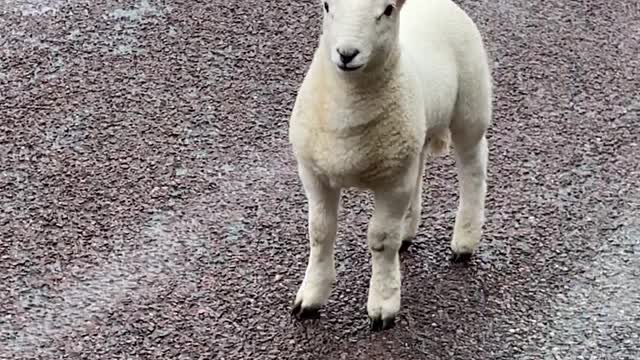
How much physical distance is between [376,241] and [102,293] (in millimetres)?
681

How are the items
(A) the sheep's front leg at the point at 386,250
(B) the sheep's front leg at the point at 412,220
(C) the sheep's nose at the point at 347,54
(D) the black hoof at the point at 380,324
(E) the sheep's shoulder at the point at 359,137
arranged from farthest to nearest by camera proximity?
(B) the sheep's front leg at the point at 412,220 → (D) the black hoof at the point at 380,324 → (A) the sheep's front leg at the point at 386,250 → (E) the sheep's shoulder at the point at 359,137 → (C) the sheep's nose at the point at 347,54

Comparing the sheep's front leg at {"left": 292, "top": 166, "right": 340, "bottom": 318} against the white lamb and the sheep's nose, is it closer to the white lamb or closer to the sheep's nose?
the white lamb

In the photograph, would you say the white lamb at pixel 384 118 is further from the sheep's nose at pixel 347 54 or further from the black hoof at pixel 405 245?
the black hoof at pixel 405 245

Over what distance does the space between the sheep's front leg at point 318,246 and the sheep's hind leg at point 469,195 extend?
357 millimetres

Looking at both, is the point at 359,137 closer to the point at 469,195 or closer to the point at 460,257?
the point at 469,195

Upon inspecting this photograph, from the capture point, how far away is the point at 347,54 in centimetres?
201

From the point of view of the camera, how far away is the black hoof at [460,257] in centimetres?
275

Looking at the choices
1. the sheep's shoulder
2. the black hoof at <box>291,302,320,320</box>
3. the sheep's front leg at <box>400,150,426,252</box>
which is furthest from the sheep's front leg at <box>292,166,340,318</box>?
the sheep's front leg at <box>400,150,426,252</box>

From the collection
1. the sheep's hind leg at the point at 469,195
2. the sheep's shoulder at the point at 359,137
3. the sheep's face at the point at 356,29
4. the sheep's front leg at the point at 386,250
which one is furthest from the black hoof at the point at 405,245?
the sheep's face at the point at 356,29

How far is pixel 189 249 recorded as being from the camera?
2.78 meters

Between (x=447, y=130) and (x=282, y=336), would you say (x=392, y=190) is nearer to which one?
(x=447, y=130)

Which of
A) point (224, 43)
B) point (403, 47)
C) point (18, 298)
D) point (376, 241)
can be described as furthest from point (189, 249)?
point (224, 43)

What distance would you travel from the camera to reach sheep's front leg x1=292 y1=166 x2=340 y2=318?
7.66 ft

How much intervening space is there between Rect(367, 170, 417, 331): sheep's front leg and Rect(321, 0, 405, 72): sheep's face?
Result: 0.33 metres
